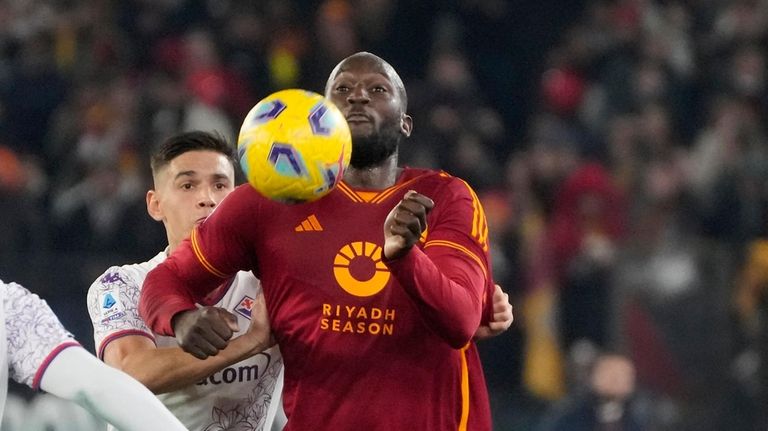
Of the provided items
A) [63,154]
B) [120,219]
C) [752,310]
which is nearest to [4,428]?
[120,219]

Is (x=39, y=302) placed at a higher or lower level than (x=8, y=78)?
lower

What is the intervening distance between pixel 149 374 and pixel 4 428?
417cm

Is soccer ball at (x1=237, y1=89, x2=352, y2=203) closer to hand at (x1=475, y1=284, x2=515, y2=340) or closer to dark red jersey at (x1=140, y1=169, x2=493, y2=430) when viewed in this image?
dark red jersey at (x1=140, y1=169, x2=493, y2=430)

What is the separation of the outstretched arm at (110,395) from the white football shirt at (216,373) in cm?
133

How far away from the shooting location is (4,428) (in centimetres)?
859

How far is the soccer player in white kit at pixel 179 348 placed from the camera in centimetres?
475

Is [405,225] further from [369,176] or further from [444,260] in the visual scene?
[369,176]

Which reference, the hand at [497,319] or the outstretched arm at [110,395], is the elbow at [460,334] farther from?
the outstretched arm at [110,395]

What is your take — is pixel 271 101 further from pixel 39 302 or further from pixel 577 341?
pixel 577 341

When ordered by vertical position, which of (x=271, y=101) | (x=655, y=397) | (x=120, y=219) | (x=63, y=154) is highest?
(x=63, y=154)

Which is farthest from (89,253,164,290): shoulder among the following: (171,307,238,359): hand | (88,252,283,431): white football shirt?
(171,307,238,359): hand

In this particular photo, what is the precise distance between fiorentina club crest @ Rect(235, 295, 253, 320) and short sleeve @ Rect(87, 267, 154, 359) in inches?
13.1

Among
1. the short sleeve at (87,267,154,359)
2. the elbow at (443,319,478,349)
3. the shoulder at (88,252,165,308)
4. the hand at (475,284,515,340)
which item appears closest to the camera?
the elbow at (443,319,478,349)

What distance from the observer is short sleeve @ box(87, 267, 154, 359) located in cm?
499
